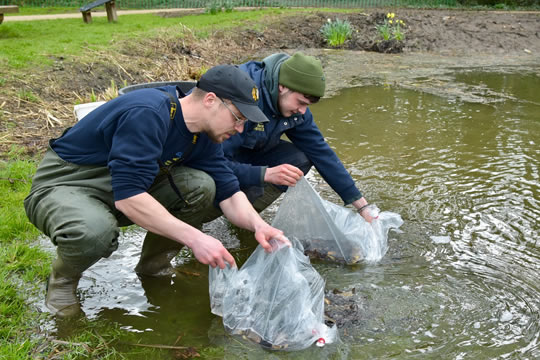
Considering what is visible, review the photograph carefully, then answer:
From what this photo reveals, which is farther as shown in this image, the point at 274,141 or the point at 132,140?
the point at 274,141

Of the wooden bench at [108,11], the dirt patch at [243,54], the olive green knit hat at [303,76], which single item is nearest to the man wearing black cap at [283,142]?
the olive green knit hat at [303,76]

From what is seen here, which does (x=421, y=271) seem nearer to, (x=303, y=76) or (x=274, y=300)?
(x=274, y=300)

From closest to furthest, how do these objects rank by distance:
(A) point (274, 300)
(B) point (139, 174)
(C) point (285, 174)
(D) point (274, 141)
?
(B) point (139, 174)
(A) point (274, 300)
(C) point (285, 174)
(D) point (274, 141)

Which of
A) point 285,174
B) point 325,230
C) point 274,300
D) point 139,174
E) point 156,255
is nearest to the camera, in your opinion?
point 139,174

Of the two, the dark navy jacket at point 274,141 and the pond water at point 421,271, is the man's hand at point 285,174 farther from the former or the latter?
the pond water at point 421,271

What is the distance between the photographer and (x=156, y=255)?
10.3 ft

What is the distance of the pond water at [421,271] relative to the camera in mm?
2615

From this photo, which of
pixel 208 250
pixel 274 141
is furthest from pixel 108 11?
pixel 208 250

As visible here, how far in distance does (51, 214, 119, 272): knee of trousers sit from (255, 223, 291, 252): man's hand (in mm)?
663

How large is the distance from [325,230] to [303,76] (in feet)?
3.01

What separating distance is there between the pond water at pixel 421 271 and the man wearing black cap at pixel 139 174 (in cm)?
42

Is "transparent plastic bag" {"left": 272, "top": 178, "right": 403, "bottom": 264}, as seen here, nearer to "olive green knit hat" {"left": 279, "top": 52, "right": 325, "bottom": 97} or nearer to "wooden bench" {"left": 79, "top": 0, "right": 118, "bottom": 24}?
"olive green knit hat" {"left": 279, "top": 52, "right": 325, "bottom": 97}

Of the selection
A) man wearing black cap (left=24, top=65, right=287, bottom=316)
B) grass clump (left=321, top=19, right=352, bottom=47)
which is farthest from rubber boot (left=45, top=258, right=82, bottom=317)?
grass clump (left=321, top=19, right=352, bottom=47)

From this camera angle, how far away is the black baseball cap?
2484 mm
